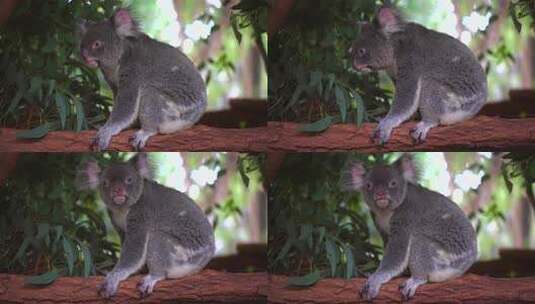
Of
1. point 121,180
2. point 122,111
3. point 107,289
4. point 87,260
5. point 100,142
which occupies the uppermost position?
point 122,111

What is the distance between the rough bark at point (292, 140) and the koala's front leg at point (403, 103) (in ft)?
0.13

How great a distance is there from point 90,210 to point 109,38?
87 cm

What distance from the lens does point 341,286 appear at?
4699 millimetres

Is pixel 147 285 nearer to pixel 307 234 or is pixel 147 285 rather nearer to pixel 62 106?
pixel 307 234

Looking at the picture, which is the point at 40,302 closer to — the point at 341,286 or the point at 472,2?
the point at 341,286

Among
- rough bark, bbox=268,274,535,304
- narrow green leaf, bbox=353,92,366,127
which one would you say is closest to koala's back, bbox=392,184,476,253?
rough bark, bbox=268,274,535,304

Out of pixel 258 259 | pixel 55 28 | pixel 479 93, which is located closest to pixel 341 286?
pixel 258 259

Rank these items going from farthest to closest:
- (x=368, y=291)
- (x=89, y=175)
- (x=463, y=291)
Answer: (x=89, y=175)
(x=368, y=291)
(x=463, y=291)

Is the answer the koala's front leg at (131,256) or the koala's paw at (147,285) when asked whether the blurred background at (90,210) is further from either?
the koala's paw at (147,285)

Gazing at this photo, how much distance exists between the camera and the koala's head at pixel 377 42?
467 cm

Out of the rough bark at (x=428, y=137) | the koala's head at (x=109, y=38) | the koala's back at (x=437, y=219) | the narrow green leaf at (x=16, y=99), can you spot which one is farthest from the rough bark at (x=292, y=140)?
the koala's head at (x=109, y=38)

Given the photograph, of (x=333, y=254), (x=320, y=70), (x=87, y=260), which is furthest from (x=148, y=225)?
(x=320, y=70)

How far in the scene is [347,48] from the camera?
474 cm

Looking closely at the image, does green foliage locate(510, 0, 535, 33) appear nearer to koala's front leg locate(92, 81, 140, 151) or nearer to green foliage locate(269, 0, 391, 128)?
green foliage locate(269, 0, 391, 128)
